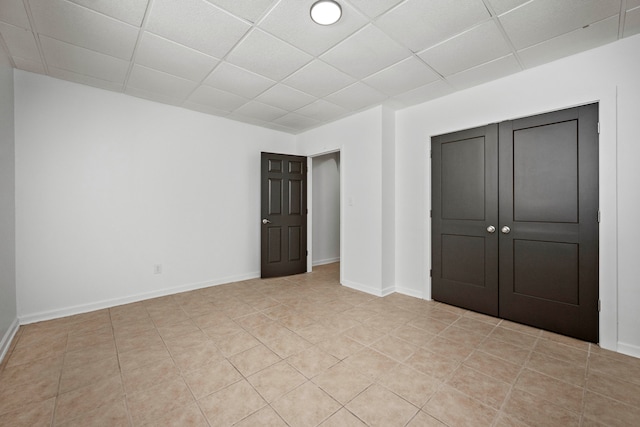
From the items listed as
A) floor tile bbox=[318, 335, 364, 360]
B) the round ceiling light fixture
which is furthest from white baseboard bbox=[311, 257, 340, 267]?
the round ceiling light fixture

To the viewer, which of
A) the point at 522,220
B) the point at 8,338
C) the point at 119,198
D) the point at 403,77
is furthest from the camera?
the point at 119,198

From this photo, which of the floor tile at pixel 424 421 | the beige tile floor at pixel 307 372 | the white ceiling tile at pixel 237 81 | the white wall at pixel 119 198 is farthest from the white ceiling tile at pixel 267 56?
the floor tile at pixel 424 421

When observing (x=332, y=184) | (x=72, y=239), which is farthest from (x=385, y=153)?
(x=72, y=239)

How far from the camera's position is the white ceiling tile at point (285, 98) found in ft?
11.0

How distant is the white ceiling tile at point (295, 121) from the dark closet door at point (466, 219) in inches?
79.1

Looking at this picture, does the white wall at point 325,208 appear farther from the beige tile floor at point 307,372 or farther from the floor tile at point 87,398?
the floor tile at point 87,398

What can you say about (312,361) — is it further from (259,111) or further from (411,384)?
(259,111)

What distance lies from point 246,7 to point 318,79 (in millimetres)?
1219

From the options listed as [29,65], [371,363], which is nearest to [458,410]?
[371,363]

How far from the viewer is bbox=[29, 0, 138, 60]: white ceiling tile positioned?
196cm

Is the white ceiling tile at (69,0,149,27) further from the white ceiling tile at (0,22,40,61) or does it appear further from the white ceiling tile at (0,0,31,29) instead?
the white ceiling tile at (0,22,40,61)

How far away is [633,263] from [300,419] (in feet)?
9.69

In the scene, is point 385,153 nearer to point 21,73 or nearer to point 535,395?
point 535,395

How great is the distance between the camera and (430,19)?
6.86 ft
